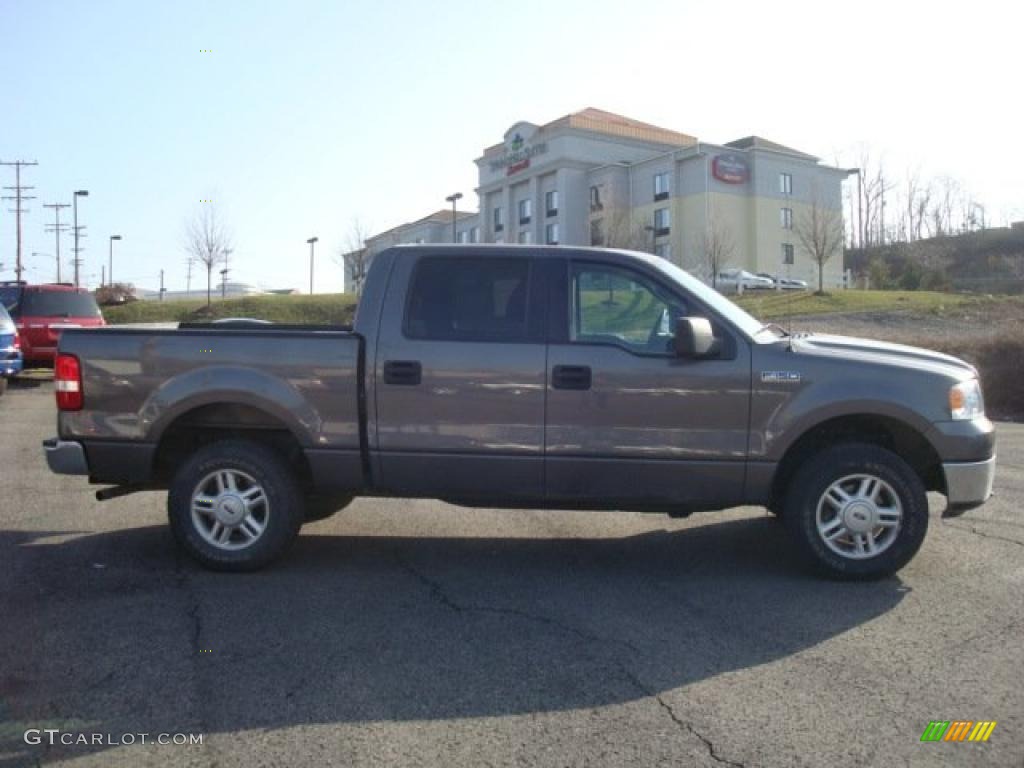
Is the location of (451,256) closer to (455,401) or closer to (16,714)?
(455,401)

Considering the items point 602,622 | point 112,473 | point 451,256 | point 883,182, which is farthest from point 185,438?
point 883,182

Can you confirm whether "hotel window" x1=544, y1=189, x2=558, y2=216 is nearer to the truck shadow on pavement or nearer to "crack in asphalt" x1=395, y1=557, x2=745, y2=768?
the truck shadow on pavement

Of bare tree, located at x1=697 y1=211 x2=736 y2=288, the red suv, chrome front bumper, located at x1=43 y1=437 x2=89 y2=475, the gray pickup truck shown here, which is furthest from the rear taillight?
bare tree, located at x1=697 y1=211 x2=736 y2=288

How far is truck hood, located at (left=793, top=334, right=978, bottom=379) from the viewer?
18.2 feet

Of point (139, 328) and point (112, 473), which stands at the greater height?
point (139, 328)

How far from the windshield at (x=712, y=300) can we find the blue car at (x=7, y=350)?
42.2 feet

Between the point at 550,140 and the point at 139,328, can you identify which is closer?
the point at 139,328

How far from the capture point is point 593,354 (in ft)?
18.2

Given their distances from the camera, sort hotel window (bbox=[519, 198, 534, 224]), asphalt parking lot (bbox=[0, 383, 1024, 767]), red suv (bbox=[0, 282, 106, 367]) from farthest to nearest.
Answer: hotel window (bbox=[519, 198, 534, 224]), red suv (bbox=[0, 282, 106, 367]), asphalt parking lot (bbox=[0, 383, 1024, 767])

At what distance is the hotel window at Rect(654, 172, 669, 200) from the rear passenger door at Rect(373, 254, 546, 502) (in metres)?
60.5

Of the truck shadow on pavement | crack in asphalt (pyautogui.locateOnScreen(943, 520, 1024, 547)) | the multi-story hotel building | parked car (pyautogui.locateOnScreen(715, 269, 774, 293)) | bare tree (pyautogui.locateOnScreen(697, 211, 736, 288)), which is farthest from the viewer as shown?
the multi-story hotel building

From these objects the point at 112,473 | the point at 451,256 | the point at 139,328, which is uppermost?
the point at 451,256

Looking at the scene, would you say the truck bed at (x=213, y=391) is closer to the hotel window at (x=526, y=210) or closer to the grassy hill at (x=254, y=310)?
the grassy hill at (x=254, y=310)

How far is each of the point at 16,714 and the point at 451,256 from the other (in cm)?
346
